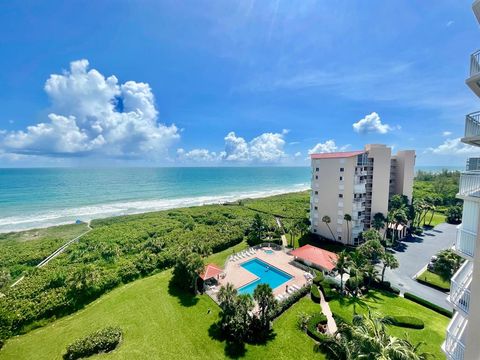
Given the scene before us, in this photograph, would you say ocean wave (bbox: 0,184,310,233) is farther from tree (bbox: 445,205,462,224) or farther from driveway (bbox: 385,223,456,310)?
tree (bbox: 445,205,462,224)

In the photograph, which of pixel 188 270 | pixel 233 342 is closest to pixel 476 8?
pixel 233 342

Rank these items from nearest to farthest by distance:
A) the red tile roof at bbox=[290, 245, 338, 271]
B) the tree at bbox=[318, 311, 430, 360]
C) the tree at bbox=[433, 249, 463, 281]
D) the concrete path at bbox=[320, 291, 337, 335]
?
the tree at bbox=[318, 311, 430, 360], the concrete path at bbox=[320, 291, 337, 335], the tree at bbox=[433, 249, 463, 281], the red tile roof at bbox=[290, 245, 338, 271]

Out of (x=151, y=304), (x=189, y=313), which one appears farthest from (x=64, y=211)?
(x=189, y=313)

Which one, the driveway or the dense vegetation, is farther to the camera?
the driveway

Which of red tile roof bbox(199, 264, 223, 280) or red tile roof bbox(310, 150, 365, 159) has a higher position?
red tile roof bbox(310, 150, 365, 159)

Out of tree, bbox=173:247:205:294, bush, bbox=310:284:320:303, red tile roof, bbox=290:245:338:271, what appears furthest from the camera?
red tile roof, bbox=290:245:338:271

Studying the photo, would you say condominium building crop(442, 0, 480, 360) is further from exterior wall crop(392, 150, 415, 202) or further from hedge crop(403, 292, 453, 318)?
exterior wall crop(392, 150, 415, 202)

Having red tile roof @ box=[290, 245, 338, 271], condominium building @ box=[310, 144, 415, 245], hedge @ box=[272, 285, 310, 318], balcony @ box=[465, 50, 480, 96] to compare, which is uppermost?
balcony @ box=[465, 50, 480, 96]

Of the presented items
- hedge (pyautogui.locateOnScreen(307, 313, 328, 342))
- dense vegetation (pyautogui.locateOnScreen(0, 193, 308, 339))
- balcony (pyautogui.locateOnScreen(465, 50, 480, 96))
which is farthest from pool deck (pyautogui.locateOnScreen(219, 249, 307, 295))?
balcony (pyautogui.locateOnScreen(465, 50, 480, 96))

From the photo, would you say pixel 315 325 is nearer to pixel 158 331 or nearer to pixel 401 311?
pixel 401 311
